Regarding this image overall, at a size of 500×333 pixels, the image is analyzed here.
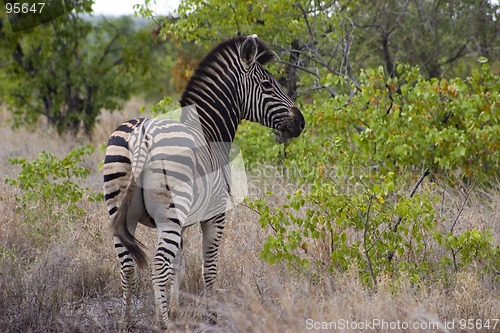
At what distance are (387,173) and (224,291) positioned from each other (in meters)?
1.84

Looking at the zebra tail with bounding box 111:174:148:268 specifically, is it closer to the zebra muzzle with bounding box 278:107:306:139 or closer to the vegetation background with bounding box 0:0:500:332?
the vegetation background with bounding box 0:0:500:332

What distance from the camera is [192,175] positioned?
14.5 ft

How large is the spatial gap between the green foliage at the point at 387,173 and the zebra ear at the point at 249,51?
97cm

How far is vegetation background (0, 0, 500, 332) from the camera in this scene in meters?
4.45

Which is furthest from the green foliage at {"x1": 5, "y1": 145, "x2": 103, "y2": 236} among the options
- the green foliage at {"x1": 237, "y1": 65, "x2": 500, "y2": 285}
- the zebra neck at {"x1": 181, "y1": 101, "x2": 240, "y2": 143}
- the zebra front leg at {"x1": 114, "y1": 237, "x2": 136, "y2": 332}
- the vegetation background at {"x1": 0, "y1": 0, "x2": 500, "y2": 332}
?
the green foliage at {"x1": 237, "y1": 65, "x2": 500, "y2": 285}

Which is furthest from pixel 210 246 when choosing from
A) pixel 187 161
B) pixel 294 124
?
pixel 294 124

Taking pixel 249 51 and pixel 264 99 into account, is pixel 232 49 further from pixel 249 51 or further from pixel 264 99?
pixel 264 99

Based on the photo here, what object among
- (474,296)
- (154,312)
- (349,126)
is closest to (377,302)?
(474,296)

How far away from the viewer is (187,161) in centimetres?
438

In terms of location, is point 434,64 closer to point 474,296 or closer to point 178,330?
point 474,296

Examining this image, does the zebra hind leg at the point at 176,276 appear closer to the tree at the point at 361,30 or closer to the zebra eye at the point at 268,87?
the zebra eye at the point at 268,87

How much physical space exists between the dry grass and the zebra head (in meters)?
1.14

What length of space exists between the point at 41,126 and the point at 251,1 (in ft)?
22.6

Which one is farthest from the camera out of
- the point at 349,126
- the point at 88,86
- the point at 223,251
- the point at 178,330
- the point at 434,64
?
the point at 88,86
